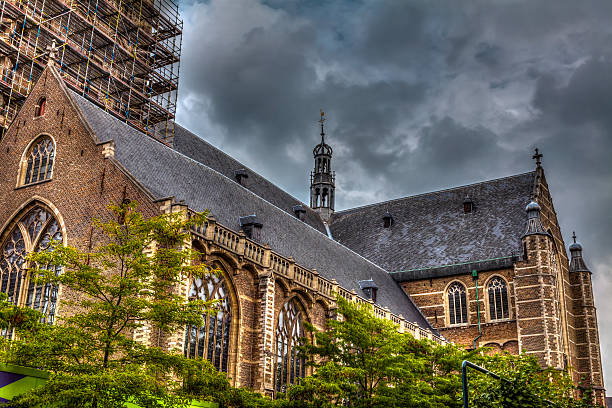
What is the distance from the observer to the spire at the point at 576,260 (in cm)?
4397

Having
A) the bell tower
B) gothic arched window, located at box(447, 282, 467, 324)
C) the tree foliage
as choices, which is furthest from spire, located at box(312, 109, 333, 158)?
the tree foliage

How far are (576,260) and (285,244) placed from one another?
22588 mm

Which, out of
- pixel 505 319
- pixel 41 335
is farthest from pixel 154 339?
pixel 505 319

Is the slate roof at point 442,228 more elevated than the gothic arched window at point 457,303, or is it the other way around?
the slate roof at point 442,228

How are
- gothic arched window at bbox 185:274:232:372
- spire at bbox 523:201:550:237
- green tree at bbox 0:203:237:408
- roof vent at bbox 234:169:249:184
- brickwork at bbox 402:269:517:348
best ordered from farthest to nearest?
1. spire at bbox 523:201:550:237
2. brickwork at bbox 402:269:517:348
3. roof vent at bbox 234:169:249:184
4. gothic arched window at bbox 185:274:232:372
5. green tree at bbox 0:203:237:408

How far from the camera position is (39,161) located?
81.7ft

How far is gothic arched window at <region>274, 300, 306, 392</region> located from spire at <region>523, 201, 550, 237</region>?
1709 cm

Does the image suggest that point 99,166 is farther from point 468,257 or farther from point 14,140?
point 468,257

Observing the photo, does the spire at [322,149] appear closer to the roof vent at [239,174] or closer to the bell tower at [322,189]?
the bell tower at [322,189]

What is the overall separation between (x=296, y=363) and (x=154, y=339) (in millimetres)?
9126

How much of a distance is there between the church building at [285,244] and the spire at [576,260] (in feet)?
0.30

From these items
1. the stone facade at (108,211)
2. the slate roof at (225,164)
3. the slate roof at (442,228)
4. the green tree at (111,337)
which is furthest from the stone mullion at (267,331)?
the slate roof at (442,228)

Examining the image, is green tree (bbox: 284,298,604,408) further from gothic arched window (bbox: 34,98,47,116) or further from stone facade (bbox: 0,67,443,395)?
gothic arched window (bbox: 34,98,47,116)

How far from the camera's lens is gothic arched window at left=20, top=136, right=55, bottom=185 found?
80.3ft
